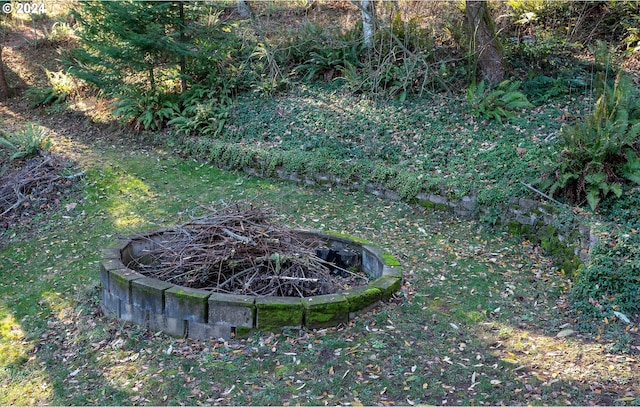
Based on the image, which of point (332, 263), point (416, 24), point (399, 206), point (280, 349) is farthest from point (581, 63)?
point (280, 349)

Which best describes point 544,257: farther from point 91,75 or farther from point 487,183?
point 91,75

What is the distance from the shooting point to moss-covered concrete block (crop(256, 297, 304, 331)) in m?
4.77

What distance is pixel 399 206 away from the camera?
8.46 meters

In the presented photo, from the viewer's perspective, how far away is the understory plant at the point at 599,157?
22.2ft

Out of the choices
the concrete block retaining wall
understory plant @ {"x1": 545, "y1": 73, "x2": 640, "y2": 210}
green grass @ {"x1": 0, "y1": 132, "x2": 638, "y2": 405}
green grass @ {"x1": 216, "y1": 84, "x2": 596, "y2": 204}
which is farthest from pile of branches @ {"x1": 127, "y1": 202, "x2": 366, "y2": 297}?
green grass @ {"x1": 216, "y1": 84, "x2": 596, "y2": 204}

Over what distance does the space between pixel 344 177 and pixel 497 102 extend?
308 centimetres

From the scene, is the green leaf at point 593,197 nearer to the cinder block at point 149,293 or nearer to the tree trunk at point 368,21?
the cinder block at point 149,293

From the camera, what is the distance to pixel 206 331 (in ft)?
16.0

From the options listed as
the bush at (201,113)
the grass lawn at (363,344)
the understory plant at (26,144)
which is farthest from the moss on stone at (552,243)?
the understory plant at (26,144)

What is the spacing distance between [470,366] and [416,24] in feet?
29.3

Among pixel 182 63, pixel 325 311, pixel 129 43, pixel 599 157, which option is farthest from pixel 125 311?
pixel 182 63

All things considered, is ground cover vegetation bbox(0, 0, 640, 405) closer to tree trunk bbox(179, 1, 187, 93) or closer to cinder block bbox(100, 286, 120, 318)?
tree trunk bbox(179, 1, 187, 93)

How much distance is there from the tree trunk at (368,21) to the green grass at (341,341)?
4807mm

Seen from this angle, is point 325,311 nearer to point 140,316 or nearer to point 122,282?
point 140,316
